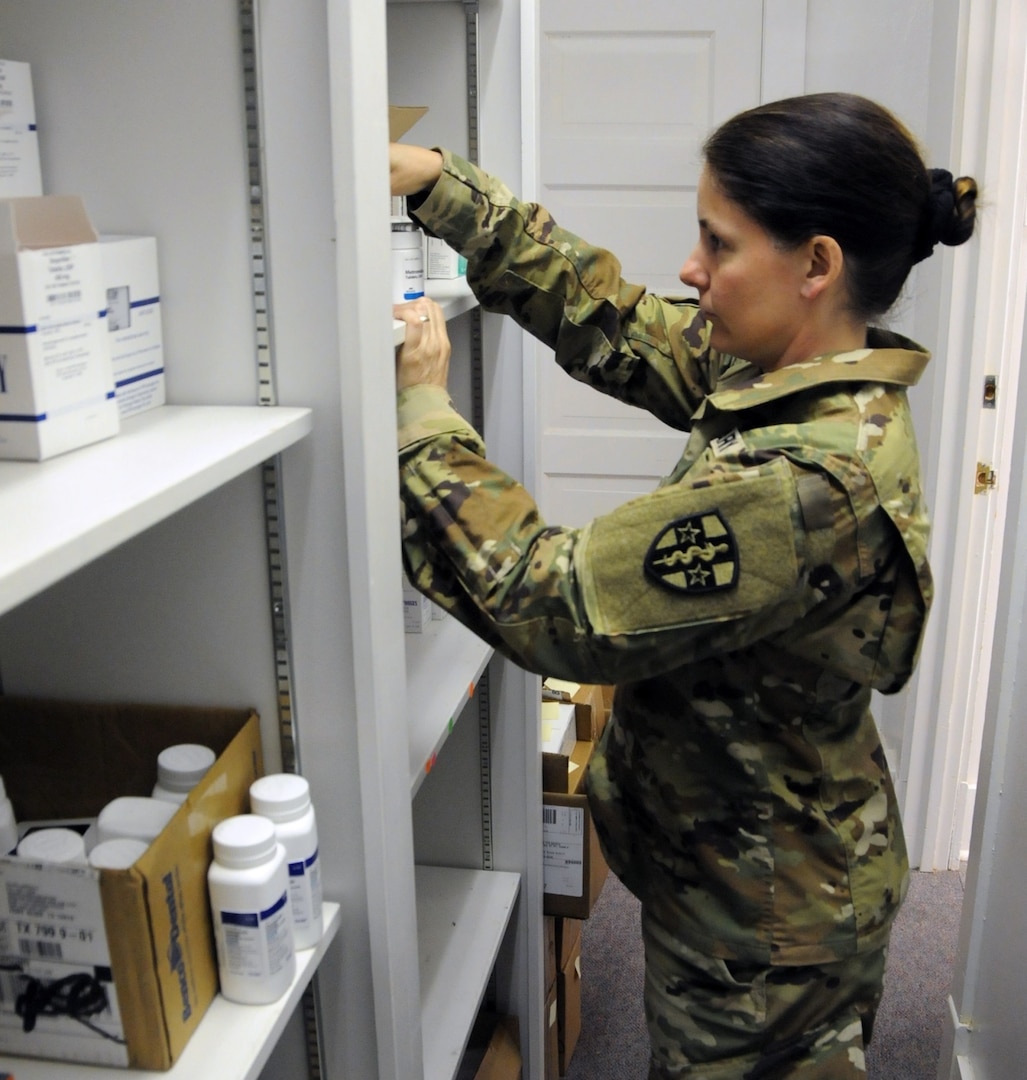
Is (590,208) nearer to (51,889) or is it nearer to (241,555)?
(241,555)

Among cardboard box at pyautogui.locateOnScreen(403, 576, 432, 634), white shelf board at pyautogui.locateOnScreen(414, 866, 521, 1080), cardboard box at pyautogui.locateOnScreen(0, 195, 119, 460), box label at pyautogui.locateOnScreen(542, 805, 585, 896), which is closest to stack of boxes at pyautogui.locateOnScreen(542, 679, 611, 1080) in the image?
box label at pyautogui.locateOnScreen(542, 805, 585, 896)

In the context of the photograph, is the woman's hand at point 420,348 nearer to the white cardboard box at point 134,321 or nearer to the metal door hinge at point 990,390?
the white cardboard box at point 134,321

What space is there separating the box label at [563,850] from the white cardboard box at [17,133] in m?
1.40

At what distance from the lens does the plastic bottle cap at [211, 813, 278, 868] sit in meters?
0.85

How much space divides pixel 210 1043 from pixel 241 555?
383mm

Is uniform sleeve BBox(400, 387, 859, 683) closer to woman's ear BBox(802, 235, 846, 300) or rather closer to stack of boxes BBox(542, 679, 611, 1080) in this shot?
woman's ear BBox(802, 235, 846, 300)

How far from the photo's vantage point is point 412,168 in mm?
1262

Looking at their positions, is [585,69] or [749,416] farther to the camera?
[585,69]

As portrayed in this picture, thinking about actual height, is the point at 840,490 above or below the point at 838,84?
below

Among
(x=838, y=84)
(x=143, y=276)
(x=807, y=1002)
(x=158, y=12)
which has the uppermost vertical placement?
(x=838, y=84)

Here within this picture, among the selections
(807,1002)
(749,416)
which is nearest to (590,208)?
(749,416)

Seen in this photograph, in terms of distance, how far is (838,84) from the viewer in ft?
9.38

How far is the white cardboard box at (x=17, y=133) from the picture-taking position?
84cm

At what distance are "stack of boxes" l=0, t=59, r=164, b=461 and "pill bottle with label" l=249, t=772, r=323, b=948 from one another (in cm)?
32
